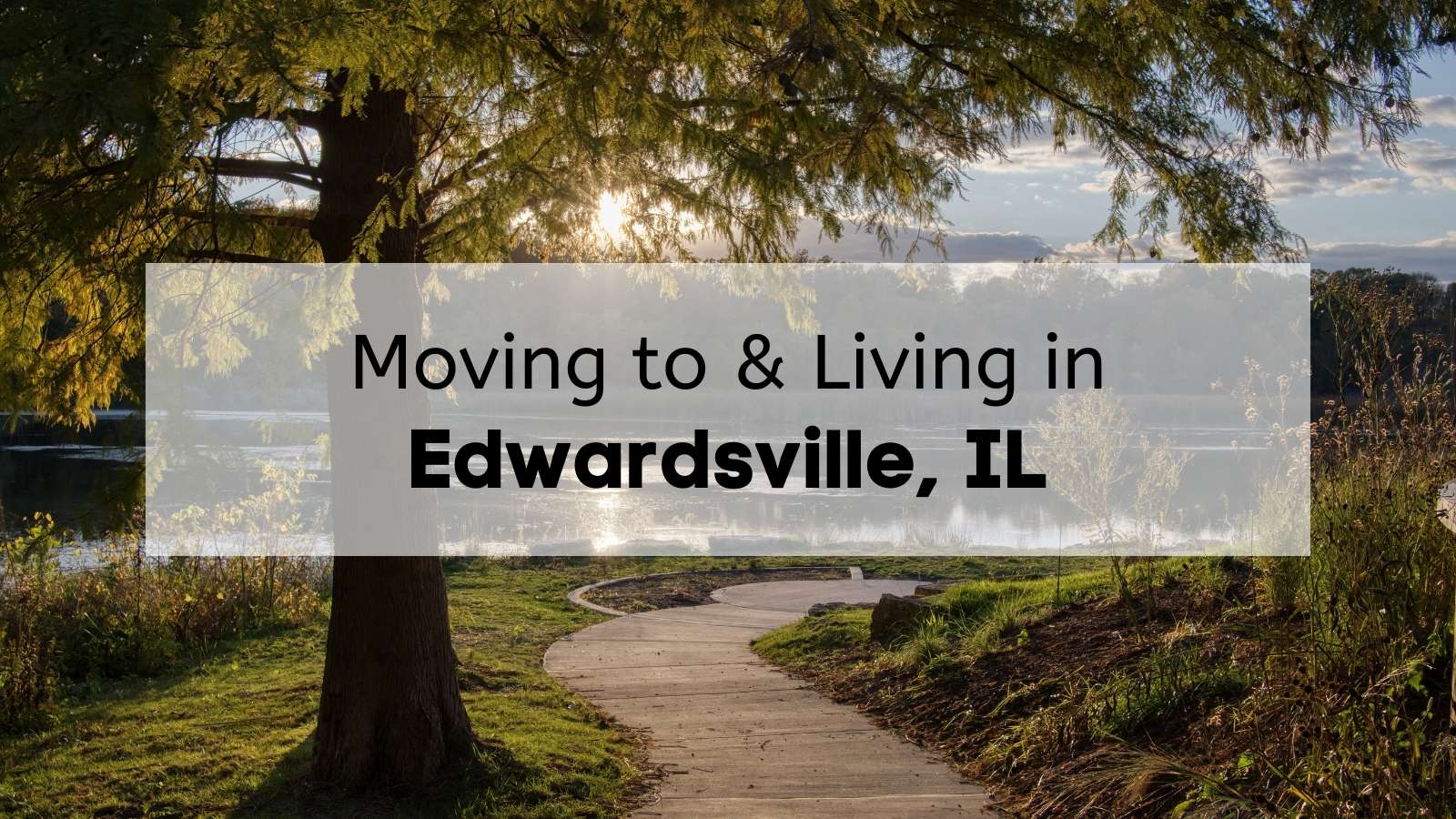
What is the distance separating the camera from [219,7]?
4312 millimetres

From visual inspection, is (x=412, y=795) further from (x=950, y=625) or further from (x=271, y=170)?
(x=950, y=625)

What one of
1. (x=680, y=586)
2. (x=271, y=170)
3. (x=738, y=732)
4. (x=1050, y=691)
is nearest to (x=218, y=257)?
(x=271, y=170)

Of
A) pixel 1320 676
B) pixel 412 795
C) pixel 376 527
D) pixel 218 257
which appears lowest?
pixel 412 795

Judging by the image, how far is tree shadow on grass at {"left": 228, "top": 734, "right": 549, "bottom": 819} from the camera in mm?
6094

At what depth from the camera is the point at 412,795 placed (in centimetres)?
633

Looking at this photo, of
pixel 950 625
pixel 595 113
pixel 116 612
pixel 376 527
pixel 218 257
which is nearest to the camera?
pixel 595 113

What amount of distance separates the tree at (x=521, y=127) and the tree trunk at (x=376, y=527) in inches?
0.8

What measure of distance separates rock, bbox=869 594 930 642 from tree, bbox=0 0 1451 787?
3.97 meters

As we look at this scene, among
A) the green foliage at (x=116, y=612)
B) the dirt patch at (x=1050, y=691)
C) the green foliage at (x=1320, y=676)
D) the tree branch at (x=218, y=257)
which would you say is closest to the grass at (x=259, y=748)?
the green foliage at (x=116, y=612)

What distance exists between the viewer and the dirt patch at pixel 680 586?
14.0 metres

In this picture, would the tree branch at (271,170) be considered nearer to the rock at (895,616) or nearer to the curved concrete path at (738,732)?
the curved concrete path at (738,732)

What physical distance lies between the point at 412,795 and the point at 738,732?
2200mm

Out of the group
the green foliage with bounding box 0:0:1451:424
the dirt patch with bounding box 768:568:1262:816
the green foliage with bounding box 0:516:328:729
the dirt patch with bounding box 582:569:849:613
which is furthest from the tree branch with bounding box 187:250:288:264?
the dirt patch with bounding box 582:569:849:613

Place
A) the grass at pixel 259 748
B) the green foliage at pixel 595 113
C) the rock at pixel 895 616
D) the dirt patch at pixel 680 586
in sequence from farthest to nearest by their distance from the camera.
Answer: the dirt patch at pixel 680 586 → the rock at pixel 895 616 → the grass at pixel 259 748 → the green foliage at pixel 595 113
